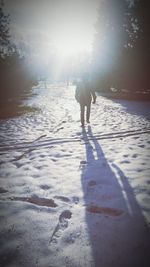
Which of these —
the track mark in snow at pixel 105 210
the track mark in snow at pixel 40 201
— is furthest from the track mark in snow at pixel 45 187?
the track mark in snow at pixel 105 210

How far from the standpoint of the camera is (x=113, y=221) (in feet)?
9.71

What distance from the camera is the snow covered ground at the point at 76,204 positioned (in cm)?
Result: 248

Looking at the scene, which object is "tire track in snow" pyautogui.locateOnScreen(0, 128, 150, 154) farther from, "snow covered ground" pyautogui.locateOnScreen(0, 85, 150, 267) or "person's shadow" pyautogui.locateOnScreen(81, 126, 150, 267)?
"person's shadow" pyautogui.locateOnScreen(81, 126, 150, 267)

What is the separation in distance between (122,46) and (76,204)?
963 inches

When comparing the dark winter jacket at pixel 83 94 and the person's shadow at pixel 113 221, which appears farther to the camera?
the dark winter jacket at pixel 83 94

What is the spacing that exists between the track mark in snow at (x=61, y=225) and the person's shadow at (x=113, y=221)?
306 millimetres

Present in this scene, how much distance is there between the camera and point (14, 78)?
23625 mm

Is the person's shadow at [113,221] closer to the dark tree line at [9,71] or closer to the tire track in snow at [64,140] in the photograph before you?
the tire track in snow at [64,140]

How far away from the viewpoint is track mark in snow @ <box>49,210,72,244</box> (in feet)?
8.97

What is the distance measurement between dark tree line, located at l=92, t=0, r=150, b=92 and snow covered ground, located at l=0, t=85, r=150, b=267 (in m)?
18.1

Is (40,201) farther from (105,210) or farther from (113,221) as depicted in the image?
(113,221)

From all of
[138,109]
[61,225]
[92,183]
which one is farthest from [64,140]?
[138,109]

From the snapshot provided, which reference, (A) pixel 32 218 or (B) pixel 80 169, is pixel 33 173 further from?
(A) pixel 32 218

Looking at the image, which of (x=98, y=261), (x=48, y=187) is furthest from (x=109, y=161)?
(x=98, y=261)
